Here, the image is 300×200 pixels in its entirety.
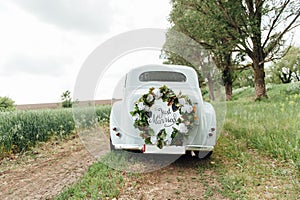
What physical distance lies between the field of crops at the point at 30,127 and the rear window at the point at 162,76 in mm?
1688

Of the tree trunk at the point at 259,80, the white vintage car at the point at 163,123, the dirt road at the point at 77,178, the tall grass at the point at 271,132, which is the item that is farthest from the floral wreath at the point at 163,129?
the tree trunk at the point at 259,80

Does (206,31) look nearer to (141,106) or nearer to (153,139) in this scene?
(141,106)

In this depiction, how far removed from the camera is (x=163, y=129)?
395 cm

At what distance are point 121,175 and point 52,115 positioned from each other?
4.66 meters

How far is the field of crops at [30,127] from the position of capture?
560 centimetres

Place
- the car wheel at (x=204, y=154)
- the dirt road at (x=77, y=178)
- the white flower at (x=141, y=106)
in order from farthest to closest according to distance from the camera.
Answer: the car wheel at (x=204, y=154)
the white flower at (x=141, y=106)
the dirt road at (x=77, y=178)

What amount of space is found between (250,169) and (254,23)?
878cm

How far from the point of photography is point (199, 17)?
38.3 feet

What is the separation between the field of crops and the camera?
5.60 metres

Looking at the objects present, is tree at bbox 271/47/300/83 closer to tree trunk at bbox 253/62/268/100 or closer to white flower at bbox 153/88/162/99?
tree trunk at bbox 253/62/268/100

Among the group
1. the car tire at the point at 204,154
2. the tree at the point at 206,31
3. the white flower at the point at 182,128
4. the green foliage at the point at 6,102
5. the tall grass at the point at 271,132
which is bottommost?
the car tire at the point at 204,154

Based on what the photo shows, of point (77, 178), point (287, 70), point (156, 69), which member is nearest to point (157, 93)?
point (156, 69)

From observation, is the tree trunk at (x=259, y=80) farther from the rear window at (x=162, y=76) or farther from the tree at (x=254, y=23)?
the rear window at (x=162, y=76)

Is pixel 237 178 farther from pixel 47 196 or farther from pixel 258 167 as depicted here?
pixel 47 196
